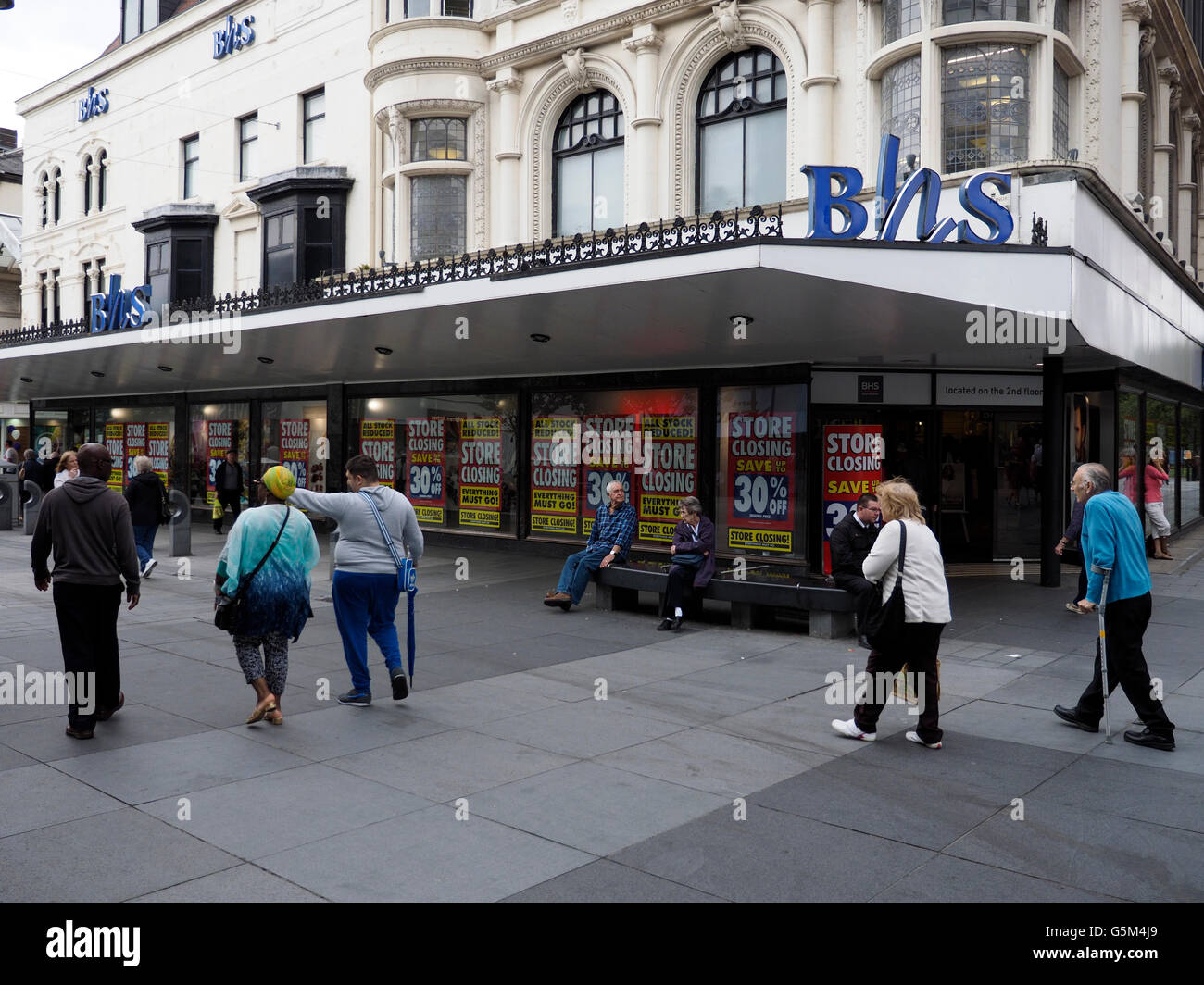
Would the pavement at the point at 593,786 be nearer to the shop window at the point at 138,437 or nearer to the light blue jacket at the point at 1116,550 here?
the light blue jacket at the point at 1116,550

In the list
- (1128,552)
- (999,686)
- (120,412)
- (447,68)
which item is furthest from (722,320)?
(120,412)

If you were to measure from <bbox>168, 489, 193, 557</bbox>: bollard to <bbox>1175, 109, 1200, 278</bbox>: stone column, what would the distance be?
779 inches

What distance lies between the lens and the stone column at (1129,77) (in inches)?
609

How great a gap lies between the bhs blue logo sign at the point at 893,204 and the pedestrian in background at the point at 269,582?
243 inches

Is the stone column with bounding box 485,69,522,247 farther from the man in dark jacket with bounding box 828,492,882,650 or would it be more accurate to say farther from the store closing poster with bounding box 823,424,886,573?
the man in dark jacket with bounding box 828,492,882,650

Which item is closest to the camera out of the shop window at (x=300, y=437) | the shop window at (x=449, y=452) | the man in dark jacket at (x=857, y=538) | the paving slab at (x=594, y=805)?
the paving slab at (x=594, y=805)

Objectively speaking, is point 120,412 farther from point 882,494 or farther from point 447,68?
point 882,494

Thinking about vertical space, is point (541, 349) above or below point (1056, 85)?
below

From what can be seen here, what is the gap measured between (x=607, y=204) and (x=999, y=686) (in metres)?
12.2

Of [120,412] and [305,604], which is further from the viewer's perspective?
[120,412]

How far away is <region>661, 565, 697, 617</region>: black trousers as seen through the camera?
10805mm

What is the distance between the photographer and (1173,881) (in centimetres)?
440

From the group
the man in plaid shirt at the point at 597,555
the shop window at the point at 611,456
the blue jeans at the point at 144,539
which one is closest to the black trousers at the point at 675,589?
the man in plaid shirt at the point at 597,555
